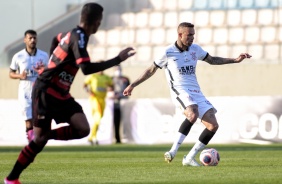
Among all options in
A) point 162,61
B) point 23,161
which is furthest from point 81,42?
point 162,61

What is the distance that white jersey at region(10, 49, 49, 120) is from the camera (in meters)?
18.2

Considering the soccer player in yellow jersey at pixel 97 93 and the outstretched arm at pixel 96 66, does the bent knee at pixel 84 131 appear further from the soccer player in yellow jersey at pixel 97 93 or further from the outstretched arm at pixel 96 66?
the soccer player in yellow jersey at pixel 97 93

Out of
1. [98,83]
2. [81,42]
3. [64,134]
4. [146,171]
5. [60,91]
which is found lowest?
[146,171]

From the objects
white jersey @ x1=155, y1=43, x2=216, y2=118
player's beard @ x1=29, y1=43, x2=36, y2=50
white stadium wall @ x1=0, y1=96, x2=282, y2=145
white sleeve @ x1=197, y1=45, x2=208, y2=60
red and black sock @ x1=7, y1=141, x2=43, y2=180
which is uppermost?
player's beard @ x1=29, y1=43, x2=36, y2=50

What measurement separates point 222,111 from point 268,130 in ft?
4.52

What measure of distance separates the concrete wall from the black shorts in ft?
53.8

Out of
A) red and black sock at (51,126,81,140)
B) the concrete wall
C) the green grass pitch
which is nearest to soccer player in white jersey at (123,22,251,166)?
the green grass pitch

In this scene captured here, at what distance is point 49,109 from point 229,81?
17.0m

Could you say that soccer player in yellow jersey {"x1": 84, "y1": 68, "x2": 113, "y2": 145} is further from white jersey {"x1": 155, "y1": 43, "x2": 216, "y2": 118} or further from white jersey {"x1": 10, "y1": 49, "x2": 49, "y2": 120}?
white jersey {"x1": 155, "y1": 43, "x2": 216, "y2": 118}

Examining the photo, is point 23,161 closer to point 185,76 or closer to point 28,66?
point 185,76

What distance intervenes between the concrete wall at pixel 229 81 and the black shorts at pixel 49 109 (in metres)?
16.4

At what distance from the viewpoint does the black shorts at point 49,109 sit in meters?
9.91

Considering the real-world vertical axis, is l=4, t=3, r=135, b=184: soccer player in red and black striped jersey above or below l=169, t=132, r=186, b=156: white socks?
above

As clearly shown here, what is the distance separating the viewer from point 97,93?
24.8 m
